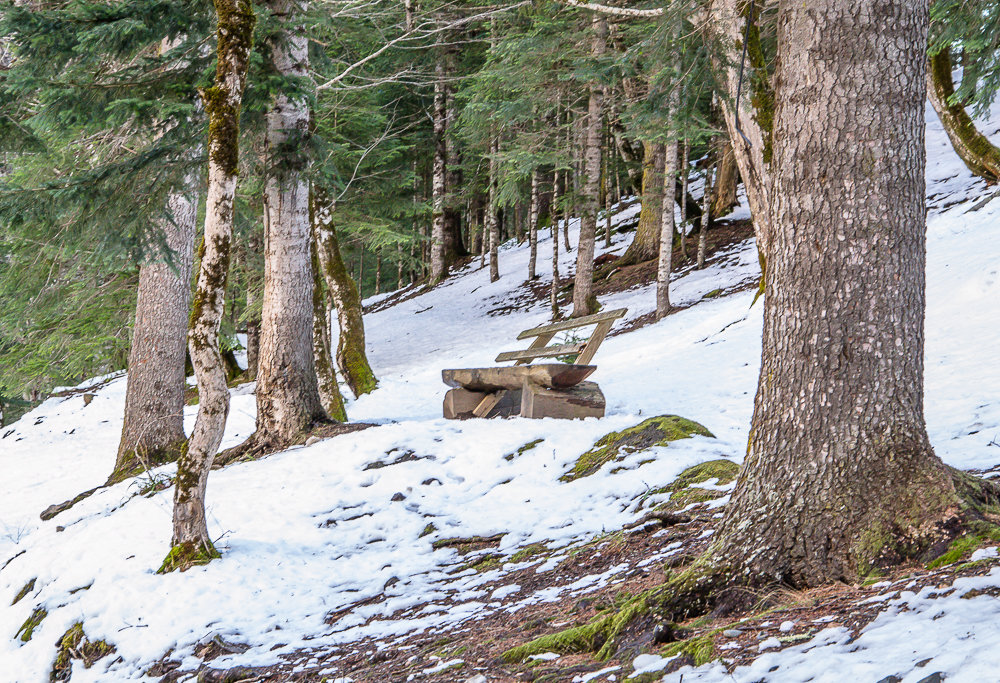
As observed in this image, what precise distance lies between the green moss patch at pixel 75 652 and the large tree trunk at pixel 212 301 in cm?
77

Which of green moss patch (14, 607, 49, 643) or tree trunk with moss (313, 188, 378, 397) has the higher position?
tree trunk with moss (313, 188, 378, 397)

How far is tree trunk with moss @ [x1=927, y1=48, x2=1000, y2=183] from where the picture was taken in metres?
12.6

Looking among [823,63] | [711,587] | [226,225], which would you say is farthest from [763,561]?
[226,225]

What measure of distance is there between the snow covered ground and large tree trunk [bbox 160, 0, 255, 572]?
32 cm

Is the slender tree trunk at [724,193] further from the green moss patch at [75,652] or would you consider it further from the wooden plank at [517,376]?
the green moss patch at [75,652]

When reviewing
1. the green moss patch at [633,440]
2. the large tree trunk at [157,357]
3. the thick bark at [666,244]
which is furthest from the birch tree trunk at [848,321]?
the thick bark at [666,244]

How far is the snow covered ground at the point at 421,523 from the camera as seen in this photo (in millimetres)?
2867

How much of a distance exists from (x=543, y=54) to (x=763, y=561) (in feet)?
44.3

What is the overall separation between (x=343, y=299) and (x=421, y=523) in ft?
22.6

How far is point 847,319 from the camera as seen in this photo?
3322 mm

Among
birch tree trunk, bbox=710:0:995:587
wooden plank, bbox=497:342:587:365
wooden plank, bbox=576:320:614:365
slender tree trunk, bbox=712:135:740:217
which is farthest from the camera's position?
slender tree trunk, bbox=712:135:740:217

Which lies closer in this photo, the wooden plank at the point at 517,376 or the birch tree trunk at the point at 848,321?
the birch tree trunk at the point at 848,321

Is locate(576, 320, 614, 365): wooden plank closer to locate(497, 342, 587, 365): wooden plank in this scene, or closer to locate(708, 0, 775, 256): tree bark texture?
locate(497, 342, 587, 365): wooden plank

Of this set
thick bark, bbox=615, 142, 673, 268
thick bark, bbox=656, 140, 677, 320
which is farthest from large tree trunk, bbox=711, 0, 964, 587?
thick bark, bbox=615, 142, 673, 268
